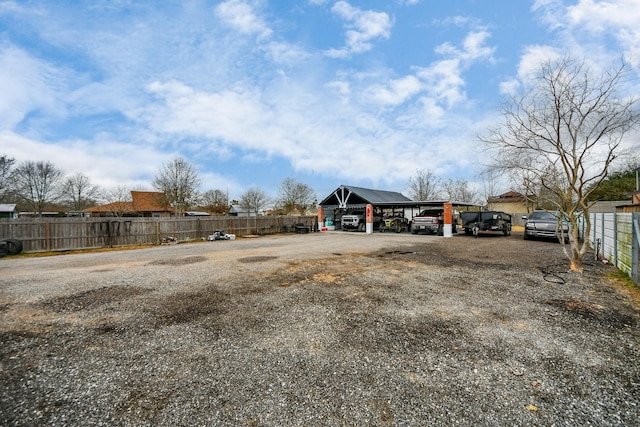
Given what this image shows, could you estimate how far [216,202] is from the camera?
1718 inches

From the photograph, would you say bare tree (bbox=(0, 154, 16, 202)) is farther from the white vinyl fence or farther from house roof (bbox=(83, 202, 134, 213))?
the white vinyl fence

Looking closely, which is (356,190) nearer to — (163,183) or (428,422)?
(163,183)

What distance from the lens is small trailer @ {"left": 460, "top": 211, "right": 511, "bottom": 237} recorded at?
57.6ft

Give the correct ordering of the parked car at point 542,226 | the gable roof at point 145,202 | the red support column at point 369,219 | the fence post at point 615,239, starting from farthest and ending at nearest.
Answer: the gable roof at point 145,202, the red support column at point 369,219, the parked car at point 542,226, the fence post at point 615,239

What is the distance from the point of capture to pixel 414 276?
21.7ft

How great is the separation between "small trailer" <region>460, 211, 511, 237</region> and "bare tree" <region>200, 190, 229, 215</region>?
3353 cm

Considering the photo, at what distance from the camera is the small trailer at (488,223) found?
17547 mm

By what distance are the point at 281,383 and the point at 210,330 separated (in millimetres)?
1591

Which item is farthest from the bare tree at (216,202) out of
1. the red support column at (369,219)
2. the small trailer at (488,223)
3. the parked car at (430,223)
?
the small trailer at (488,223)

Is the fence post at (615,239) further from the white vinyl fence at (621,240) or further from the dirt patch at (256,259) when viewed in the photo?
the dirt patch at (256,259)

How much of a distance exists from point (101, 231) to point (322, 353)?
1564 cm

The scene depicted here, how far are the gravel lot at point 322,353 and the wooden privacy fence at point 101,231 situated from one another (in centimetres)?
896

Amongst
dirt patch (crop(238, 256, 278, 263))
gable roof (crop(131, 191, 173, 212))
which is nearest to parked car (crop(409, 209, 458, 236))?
dirt patch (crop(238, 256, 278, 263))

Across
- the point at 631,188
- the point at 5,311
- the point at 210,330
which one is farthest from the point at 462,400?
the point at 631,188
